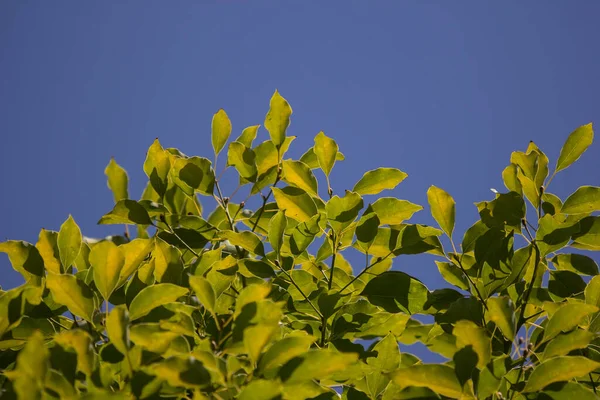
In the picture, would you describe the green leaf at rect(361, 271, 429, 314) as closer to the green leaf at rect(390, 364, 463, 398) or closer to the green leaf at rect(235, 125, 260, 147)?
the green leaf at rect(390, 364, 463, 398)

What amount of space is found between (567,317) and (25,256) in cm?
A: 108

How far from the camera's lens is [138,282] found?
123 centimetres

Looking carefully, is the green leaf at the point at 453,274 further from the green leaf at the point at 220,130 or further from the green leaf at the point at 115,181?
the green leaf at the point at 115,181

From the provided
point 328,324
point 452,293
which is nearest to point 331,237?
point 328,324

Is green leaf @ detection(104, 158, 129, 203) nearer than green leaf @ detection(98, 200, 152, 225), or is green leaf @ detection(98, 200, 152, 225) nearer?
green leaf @ detection(98, 200, 152, 225)

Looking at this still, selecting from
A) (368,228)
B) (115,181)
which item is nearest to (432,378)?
(368,228)

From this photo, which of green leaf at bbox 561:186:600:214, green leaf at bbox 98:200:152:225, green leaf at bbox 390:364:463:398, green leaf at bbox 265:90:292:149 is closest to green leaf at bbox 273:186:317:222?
green leaf at bbox 265:90:292:149

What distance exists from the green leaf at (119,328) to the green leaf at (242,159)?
0.65 m

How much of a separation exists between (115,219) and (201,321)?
394mm

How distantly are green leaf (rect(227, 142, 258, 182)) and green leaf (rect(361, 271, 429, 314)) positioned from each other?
0.43 meters

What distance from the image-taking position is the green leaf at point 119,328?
888 mm

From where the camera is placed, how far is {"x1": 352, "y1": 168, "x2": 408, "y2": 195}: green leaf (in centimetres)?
139

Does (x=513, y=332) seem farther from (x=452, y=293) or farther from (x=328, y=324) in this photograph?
(x=328, y=324)

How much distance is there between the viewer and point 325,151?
1421 mm
